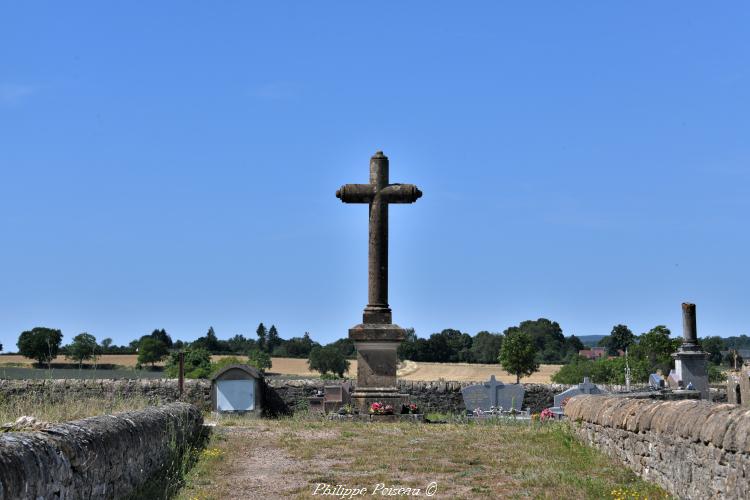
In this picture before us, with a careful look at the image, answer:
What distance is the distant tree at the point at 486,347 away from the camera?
319 feet

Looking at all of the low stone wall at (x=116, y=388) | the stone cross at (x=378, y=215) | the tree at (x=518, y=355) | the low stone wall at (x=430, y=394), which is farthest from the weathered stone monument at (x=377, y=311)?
the tree at (x=518, y=355)

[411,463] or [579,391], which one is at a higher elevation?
[579,391]

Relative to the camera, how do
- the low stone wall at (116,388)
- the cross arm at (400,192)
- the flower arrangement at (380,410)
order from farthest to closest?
the low stone wall at (116,388), the cross arm at (400,192), the flower arrangement at (380,410)

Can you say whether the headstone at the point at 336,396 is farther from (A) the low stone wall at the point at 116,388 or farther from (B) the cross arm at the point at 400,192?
(B) the cross arm at the point at 400,192

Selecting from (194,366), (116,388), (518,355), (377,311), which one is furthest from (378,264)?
(518,355)

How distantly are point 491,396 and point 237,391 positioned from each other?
236 inches

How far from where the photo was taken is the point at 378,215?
57.6 ft

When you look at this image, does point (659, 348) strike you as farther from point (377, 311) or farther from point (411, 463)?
point (411, 463)

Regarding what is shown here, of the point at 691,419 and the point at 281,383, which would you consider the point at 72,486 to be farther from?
the point at 281,383

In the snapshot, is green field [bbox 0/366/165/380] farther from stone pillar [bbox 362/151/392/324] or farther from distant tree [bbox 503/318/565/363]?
distant tree [bbox 503/318/565/363]

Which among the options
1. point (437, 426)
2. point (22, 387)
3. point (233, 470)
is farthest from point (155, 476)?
point (22, 387)

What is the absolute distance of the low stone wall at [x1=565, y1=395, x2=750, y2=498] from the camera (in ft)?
22.1

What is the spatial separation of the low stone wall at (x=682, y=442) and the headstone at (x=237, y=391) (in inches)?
462

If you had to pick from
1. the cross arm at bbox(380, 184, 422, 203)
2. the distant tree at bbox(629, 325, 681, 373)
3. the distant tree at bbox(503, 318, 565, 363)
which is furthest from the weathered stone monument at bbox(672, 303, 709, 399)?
the distant tree at bbox(503, 318, 565, 363)
